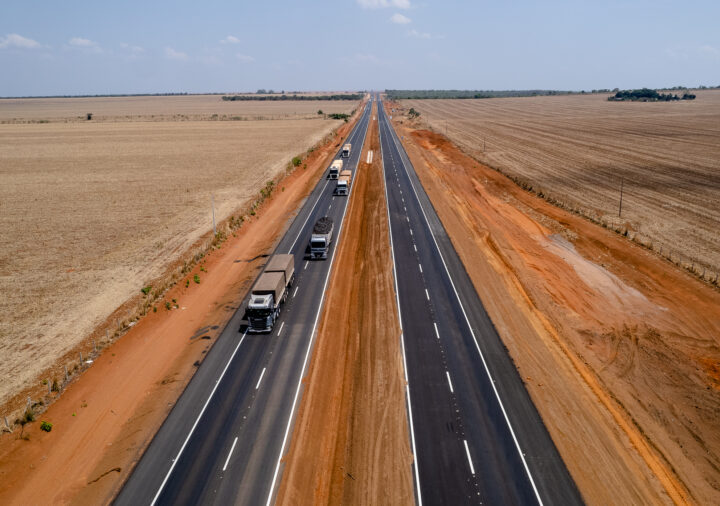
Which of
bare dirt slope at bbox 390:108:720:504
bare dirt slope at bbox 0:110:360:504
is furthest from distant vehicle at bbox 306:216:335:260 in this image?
bare dirt slope at bbox 390:108:720:504

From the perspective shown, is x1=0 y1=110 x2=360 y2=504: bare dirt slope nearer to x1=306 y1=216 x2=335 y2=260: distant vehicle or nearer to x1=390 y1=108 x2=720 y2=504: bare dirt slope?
x1=306 y1=216 x2=335 y2=260: distant vehicle

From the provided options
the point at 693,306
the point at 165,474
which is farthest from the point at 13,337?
the point at 693,306

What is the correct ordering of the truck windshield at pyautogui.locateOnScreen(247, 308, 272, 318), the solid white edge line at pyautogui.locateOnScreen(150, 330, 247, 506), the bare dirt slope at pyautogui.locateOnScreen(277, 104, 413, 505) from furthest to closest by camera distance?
the truck windshield at pyautogui.locateOnScreen(247, 308, 272, 318), the bare dirt slope at pyautogui.locateOnScreen(277, 104, 413, 505), the solid white edge line at pyautogui.locateOnScreen(150, 330, 247, 506)

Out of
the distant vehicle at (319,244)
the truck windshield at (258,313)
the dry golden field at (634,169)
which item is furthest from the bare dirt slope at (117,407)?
the dry golden field at (634,169)

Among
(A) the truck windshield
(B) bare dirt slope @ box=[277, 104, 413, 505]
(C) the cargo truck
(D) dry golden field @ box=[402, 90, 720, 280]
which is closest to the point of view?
(B) bare dirt slope @ box=[277, 104, 413, 505]

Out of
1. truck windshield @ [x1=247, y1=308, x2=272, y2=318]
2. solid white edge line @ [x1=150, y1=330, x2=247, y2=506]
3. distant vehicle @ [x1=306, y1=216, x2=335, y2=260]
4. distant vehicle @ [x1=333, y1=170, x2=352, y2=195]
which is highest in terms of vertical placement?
distant vehicle @ [x1=333, y1=170, x2=352, y2=195]

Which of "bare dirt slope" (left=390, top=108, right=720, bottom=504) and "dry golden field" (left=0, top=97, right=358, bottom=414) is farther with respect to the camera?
"dry golden field" (left=0, top=97, right=358, bottom=414)
